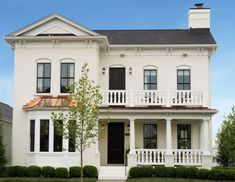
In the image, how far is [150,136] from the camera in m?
29.5

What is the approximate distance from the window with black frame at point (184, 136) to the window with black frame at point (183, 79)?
2.54 metres

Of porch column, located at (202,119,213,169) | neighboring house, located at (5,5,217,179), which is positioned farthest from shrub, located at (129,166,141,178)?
porch column, located at (202,119,213,169)

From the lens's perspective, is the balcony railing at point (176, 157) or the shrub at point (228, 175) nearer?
the shrub at point (228, 175)

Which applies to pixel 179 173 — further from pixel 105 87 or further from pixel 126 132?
pixel 105 87

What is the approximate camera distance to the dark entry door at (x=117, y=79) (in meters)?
30.2

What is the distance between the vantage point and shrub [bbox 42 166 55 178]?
25.1 meters

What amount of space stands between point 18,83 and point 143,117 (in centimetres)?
795

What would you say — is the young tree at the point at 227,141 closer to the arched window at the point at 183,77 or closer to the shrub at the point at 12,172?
the arched window at the point at 183,77

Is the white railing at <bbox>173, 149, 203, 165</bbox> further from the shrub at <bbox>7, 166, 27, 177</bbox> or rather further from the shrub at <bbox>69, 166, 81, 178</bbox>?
the shrub at <bbox>7, 166, 27, 177</bbox>

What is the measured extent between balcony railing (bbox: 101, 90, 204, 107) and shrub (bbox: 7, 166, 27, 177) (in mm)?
6162

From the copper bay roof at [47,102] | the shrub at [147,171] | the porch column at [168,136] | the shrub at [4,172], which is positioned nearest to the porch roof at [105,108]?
the copper bay roof at [47,102]

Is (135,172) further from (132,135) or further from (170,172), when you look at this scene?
(132,135)

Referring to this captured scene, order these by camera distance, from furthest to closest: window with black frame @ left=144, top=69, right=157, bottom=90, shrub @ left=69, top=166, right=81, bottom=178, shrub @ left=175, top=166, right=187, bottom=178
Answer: window with black frame @ left=144, top=69, right=157, bottom=90, shrub @ left=69, top=166, right=81, bottom=178, shrub @ left=175, top=166, right=187, bottom=178

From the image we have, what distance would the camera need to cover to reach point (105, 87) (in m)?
30.0
